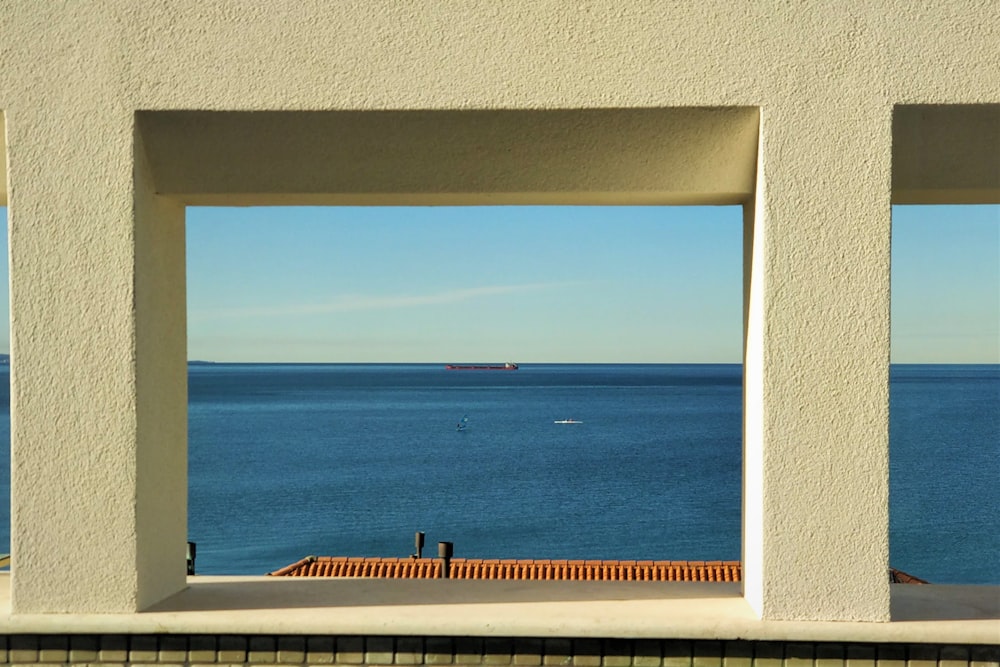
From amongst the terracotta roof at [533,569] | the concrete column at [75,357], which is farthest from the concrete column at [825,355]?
the terracotta roof at [533,569]

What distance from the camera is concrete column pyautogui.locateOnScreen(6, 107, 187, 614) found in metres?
4.70

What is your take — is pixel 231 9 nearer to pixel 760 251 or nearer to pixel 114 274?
pixel 114 274

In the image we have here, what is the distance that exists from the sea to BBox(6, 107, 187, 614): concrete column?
16827mm

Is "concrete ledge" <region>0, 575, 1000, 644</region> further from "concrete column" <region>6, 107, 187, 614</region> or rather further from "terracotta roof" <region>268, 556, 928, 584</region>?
"terracotta roof" <region>268, 556, 928, 584</region>

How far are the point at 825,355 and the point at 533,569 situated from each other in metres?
11.5

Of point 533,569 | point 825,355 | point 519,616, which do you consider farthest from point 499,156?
point 533,569

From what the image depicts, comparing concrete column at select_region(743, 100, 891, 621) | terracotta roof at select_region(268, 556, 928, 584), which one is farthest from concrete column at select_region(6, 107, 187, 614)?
terracotta roof at select_region(268, 556, 928, 584)

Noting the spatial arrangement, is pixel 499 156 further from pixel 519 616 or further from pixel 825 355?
pixel 519 616

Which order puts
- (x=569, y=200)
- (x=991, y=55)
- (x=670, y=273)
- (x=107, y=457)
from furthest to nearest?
(x=670, y=273), (x=569, y=200), (x=107, y=457), (x=991, y=55)

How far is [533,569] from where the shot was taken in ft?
50.7

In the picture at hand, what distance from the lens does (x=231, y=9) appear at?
4641 millimetres

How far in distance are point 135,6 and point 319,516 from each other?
4381 cm

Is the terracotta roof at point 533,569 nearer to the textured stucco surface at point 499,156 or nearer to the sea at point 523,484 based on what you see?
the sea at point 523,484

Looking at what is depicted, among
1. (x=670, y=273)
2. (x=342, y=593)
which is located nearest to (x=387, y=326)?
(x=670, y=273)
